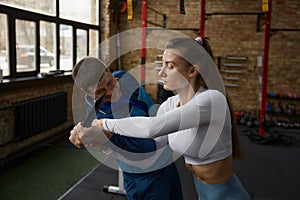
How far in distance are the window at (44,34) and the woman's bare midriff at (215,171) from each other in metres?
2.97

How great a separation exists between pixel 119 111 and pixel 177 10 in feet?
16.9

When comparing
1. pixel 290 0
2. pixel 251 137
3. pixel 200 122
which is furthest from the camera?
pixel 290 0

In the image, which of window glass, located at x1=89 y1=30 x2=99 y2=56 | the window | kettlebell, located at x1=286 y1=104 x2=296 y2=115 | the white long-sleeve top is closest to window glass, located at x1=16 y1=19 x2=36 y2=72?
the window

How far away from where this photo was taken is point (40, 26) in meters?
3.92

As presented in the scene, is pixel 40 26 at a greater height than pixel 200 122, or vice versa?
pixel 40 26

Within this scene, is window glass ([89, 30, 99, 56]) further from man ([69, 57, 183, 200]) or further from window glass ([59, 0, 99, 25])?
man ([69, 57, 183, 200])

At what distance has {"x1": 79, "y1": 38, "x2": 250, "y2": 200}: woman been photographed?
833 millimetres

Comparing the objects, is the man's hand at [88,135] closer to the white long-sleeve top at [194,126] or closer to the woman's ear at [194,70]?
the white long-sleeve top at [194,126]

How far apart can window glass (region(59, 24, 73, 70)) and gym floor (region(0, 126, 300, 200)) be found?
1300 millimetres

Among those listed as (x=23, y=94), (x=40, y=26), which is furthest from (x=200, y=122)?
(x=40, y=26)

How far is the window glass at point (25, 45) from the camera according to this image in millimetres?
3549

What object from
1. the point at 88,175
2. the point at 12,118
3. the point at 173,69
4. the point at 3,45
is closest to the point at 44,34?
the point at 3,45

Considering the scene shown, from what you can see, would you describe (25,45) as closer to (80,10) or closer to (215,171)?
(80,10)

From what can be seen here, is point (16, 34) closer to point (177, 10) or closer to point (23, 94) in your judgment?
point (23, 94)
